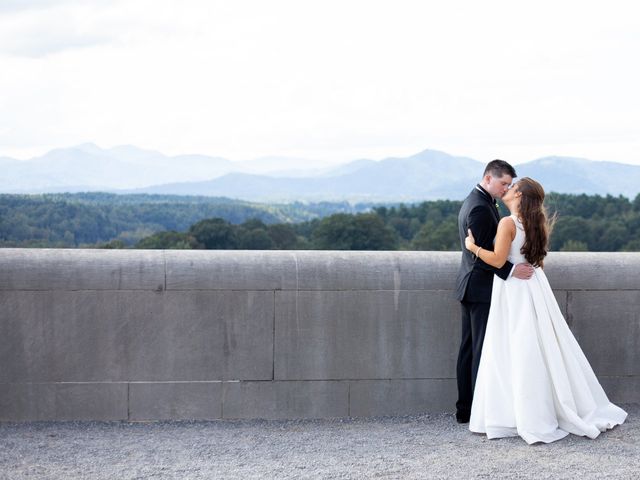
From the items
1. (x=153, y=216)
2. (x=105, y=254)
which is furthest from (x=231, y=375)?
(x=153, y=216)

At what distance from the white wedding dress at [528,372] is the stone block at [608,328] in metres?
0.71

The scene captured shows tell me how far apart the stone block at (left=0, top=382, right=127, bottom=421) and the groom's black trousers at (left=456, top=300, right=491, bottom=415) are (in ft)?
7.68

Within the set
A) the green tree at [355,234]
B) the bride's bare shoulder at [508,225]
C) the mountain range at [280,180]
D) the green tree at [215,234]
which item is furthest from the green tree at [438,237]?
the mountain range at [280,180]

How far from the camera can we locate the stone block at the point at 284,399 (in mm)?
6016

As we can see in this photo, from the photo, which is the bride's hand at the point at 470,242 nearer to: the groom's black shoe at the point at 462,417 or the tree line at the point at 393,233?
the groom's black shoe at the point at 462,417

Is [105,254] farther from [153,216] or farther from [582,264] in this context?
[153,216]

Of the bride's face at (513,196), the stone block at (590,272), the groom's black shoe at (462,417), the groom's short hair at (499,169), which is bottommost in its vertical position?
the groom's black shoe at (462,417)

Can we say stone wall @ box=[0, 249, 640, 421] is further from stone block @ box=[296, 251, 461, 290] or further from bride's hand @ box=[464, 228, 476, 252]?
bride's hand @ box=[464, 228, 476, 252]

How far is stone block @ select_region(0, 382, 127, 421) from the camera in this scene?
586cm

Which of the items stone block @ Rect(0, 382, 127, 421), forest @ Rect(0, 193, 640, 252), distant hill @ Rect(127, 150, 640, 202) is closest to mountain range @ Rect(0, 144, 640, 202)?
distant hill @ Rect(127, 150, 640, 202)

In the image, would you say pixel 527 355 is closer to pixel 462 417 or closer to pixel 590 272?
pixel 462 417

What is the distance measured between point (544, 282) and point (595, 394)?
2.86 feet

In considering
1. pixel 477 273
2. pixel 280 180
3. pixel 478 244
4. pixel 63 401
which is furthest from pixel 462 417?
pixel 280 180

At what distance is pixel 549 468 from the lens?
4.86m
